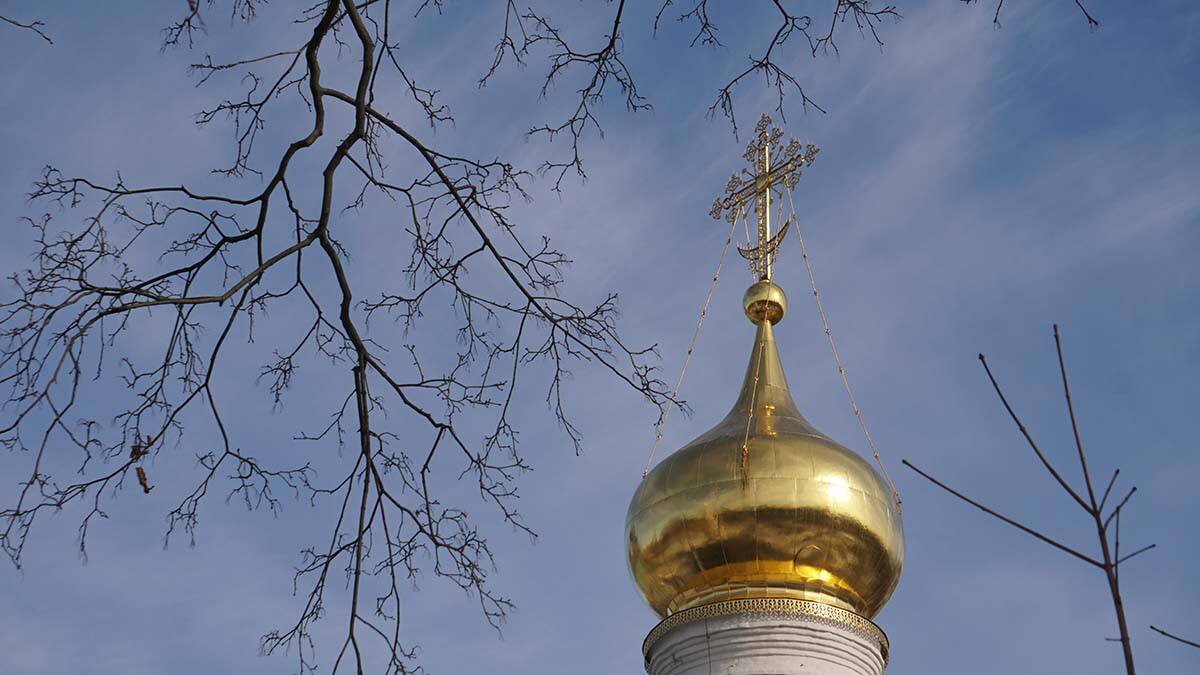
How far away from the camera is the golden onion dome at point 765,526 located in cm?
1537

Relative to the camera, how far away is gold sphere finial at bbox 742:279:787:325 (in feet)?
62.8

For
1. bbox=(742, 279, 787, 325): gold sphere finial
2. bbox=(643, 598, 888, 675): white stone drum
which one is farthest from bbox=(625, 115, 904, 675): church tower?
bbox=(742, 279, 787, 325): gold sphere finial

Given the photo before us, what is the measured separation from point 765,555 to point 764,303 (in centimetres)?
447

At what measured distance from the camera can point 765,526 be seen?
50.3 ft

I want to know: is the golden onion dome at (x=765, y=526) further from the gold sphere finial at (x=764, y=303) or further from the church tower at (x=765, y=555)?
the gold sphere finial at (x=764, y=303)

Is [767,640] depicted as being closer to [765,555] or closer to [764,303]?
[765,555]

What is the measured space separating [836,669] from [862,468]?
1993mm

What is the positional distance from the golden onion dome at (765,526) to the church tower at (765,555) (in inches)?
0.5

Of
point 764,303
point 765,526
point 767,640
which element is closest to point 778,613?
point 767,640

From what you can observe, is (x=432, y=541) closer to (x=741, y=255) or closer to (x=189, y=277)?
(x=189, y=277)

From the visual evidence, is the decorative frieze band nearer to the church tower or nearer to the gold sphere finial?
the church tower

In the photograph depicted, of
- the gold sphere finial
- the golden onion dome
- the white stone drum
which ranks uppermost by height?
the gold sphere finial

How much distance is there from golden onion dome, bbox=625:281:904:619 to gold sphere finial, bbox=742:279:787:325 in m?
2.76

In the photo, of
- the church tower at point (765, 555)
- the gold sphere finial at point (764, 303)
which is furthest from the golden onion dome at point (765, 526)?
the gold sphere finial at point (764, 303)
